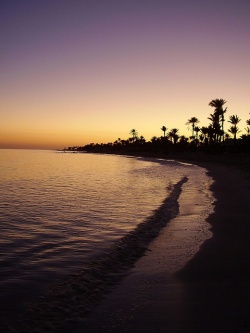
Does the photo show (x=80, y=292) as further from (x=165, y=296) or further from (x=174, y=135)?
(x=174, y=135)

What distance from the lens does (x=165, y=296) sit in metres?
5.63

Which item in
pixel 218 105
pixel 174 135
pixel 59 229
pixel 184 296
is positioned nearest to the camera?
pixel 184 296

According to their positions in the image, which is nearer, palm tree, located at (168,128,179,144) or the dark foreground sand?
the dark foreground sand

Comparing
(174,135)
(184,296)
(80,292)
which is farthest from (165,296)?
(174,135)

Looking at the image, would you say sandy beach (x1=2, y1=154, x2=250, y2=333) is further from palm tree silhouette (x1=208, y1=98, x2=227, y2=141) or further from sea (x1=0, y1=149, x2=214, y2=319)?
palm tree silhouette (x1=208, y1=98, x2=227, y2=141)

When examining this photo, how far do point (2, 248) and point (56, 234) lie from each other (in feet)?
6.80

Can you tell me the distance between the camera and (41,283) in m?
6.48

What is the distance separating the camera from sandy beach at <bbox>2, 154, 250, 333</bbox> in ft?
15.3

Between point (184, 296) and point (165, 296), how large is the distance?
0.34 meters

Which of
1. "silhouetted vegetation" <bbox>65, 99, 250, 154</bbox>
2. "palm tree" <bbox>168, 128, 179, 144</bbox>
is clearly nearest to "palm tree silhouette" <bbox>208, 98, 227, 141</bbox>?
"silhouetted vegetation" <bbox>65, 99, 250, 154</bbox>

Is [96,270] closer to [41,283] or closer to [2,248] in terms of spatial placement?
[41,283]

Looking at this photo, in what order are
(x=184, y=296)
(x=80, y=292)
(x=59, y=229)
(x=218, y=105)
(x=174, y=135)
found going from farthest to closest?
(x=174, y=135) → (x=218, y=105) → (x=59, y=229) → (x=80, y=292) → (x=184, y=296)

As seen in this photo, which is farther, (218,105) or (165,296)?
(218,105)

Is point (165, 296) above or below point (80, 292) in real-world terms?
above
